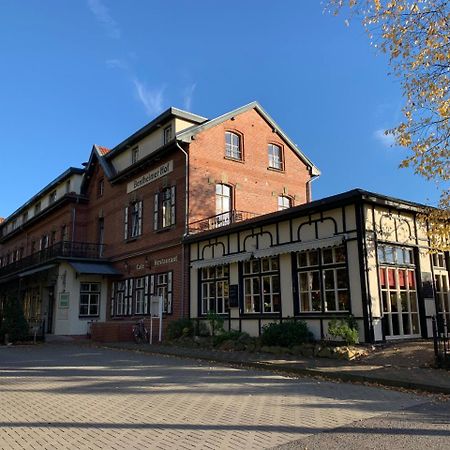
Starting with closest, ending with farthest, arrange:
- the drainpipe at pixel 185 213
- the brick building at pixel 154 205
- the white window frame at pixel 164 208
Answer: the drainpipe at pixel 185 213 < the brick building at pixel 154 205 < the white window frame at pixel 164 208

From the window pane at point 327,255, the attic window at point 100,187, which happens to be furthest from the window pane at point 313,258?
the attic window at point 100,187

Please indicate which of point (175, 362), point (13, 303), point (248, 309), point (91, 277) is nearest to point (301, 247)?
point (248, 309)

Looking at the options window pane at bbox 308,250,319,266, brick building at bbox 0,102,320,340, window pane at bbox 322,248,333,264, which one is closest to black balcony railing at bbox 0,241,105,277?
brick building at bbox 0,102,320,340

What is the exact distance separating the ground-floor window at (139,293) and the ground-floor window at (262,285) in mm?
4866

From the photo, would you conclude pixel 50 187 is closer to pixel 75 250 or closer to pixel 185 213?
pixel 75 250

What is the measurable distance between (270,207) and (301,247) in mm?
9163

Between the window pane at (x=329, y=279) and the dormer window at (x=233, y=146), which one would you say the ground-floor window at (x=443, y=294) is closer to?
the window pane at (x=329, y=279)

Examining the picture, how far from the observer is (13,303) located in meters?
24.5

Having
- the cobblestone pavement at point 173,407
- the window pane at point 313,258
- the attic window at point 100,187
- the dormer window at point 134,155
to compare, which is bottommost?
the cobblestone pavement at point 173,407

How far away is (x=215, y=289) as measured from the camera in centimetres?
1869

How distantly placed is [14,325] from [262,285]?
551 inches

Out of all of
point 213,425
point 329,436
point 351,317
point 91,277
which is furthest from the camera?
point 91,277

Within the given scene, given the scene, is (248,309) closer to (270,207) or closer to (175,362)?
(175,362)

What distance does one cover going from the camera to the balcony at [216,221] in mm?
20469
